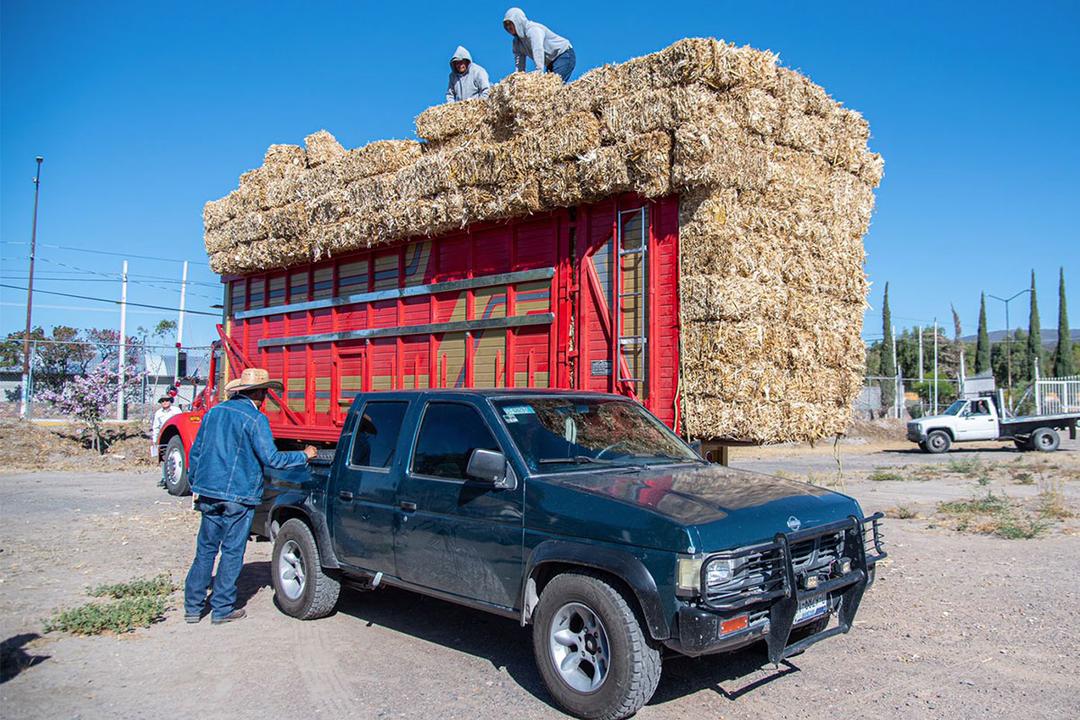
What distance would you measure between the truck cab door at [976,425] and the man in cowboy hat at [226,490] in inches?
996

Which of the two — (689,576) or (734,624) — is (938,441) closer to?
(734,624)

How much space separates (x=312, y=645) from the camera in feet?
18.8

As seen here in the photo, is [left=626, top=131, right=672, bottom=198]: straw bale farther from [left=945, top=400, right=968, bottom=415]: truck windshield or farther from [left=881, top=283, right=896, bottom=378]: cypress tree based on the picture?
[left=881, top=283, right=896, bottom=378]: cypress tree

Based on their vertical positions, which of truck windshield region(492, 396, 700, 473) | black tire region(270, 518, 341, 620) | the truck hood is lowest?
black tire region(270, 518, 341, 620)

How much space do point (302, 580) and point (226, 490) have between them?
863mm

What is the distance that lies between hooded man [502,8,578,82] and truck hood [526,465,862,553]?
25.3ft

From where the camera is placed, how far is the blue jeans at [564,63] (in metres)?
11.7

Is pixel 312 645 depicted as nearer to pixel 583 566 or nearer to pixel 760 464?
pixel 583 566

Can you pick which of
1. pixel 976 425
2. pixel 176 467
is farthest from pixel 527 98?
pixel 976 425

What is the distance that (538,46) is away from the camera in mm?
11352

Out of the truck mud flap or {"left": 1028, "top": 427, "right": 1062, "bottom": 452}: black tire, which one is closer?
the truck mud flap

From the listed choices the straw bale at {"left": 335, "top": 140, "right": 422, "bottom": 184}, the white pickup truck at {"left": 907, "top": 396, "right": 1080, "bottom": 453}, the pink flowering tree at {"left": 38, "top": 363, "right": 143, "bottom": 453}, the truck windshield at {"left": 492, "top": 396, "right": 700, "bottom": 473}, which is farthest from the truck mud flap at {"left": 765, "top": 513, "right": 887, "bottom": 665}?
the white pickup truck at {"left": 907, "top": 396, "right": 1080, "bottom": 453}

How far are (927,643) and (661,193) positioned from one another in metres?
3.98

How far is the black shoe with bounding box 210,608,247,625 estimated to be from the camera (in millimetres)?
6219
